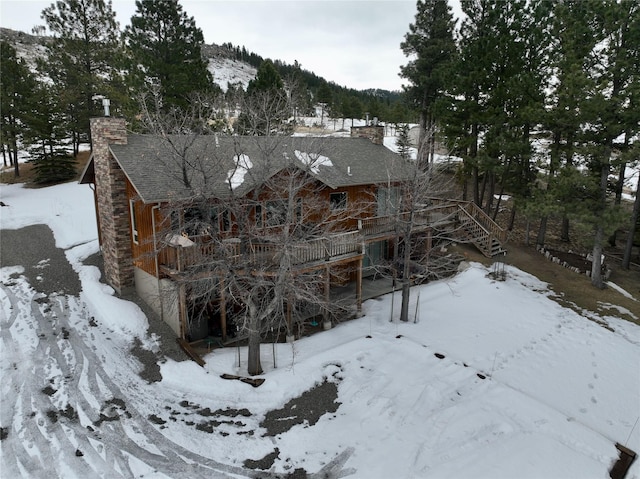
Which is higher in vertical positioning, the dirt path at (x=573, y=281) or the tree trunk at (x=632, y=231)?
the tree trunk at (x=632, y=231)

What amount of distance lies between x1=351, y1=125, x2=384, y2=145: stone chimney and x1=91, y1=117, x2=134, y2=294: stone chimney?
43.9 ft

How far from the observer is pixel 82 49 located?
29750 millimetres

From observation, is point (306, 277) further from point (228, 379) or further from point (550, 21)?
point (550, 21)

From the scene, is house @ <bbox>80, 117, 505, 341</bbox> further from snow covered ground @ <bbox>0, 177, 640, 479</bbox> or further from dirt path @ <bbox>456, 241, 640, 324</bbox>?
dirt path @ <bbox>456, 241, 640, 324</bbox>

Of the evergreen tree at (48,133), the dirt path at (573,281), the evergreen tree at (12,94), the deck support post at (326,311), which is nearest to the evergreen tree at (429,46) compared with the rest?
the dirt path at (573,281)

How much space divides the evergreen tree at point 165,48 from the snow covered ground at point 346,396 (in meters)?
15.3

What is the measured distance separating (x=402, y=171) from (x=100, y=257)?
1557 cm

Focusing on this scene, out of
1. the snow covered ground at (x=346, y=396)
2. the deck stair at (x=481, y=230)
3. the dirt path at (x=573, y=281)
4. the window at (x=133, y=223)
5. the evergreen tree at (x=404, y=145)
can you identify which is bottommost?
the snow covered ground at (x=346, y=396)


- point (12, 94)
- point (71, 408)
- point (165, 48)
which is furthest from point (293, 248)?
point (12, 94)

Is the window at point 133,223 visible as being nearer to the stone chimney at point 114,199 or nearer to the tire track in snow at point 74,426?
the stone chimney at point 114,199

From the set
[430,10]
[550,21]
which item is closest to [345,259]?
[550,21]

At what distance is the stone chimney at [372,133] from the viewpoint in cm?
2377

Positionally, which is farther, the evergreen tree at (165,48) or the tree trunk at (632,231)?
the evergreen tree at (165,48)

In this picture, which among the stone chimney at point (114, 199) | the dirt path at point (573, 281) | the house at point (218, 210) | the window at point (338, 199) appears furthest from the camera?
the window at point (338, 199)
